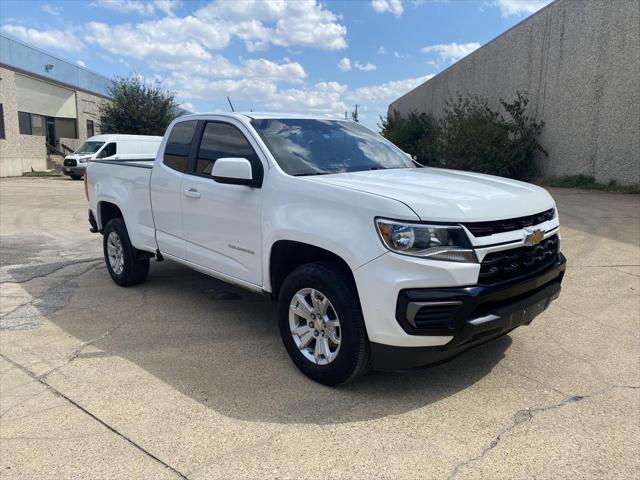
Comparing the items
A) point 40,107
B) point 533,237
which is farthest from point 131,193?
point 40,107

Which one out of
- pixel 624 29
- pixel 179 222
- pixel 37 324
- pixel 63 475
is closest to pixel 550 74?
pixel 624 29

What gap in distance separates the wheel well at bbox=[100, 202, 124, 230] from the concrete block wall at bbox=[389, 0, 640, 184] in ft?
44.6

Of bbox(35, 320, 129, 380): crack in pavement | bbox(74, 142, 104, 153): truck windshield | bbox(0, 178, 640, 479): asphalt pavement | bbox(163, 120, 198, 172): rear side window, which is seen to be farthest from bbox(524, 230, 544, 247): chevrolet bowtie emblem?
bbox(74, 142, 104, 153): truck windshield

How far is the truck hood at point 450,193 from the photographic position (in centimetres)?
317

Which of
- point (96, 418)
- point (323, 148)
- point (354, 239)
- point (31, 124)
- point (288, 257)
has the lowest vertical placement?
point (96, 418)

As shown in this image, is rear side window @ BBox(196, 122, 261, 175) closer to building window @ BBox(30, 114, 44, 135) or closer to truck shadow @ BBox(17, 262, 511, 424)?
truck shadow @ BBox(17, 262, 511, 424)

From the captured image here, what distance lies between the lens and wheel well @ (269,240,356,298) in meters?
3.77

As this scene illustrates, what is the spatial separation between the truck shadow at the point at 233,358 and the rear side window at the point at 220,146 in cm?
151

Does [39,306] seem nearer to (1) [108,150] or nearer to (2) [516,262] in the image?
(2) [516,262]

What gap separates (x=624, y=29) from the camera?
14.5 meters

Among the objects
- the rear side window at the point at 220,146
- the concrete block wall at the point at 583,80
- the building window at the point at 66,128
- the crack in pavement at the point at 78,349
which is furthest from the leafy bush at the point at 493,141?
the building window at the point at 66,128

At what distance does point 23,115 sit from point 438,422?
3804cm

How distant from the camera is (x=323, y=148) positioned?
14.7ft

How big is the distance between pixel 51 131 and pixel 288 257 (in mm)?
40643
